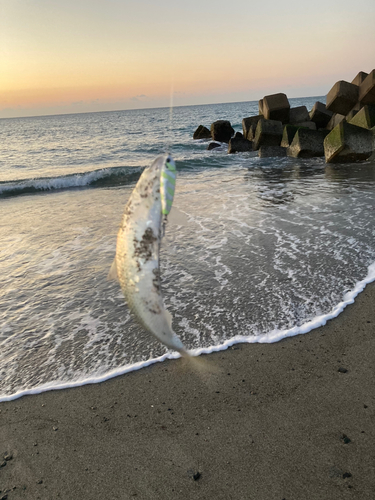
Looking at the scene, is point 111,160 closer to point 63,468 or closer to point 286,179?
point 286,179

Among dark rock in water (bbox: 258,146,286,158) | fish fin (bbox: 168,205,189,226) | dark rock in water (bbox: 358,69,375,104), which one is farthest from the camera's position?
dark rock in water (bbox: 258,146,286,158)

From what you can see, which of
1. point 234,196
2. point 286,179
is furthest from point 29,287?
point 286,179

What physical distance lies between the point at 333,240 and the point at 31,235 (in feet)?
20.0

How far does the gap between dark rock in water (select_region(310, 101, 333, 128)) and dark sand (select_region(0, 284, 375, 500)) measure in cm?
2037

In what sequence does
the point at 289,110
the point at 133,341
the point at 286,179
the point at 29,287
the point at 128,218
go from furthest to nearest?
1. the point at 289,110
2. the point at 286,179
3. the point at 29,287
4. the point at 133,341
5. the point at 128,218

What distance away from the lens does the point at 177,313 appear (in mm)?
4363

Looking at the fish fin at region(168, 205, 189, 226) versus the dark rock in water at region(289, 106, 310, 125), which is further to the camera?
the dark rock in water at region(289, 106, 310, 125)

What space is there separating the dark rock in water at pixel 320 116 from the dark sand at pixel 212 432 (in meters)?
20.4

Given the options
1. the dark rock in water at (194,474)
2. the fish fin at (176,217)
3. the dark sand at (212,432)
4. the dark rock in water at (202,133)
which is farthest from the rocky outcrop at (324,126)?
the dark rock in water at (194,474)

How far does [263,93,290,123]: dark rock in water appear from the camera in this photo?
19873 millimetres

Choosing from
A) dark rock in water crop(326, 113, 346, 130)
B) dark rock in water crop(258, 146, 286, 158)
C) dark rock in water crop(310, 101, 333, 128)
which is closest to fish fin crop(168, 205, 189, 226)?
dark rock in water crop(258, 146, 286, 158)

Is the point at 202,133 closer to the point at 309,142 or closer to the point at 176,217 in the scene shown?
the point at 309,142

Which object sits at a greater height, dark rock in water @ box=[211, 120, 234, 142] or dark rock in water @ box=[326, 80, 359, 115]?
dark rock in water @ box=[326, 80, 359, 115]

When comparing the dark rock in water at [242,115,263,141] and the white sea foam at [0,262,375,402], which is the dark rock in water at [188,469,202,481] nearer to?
the white sea foam at [0,262,375,402]
